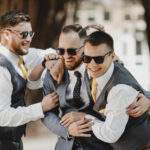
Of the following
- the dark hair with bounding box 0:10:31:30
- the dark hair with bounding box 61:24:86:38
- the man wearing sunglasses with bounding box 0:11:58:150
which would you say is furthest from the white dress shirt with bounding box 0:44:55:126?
the dark hair with bounding box 61:24:86:38

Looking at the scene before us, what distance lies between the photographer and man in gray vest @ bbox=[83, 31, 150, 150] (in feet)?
5.79

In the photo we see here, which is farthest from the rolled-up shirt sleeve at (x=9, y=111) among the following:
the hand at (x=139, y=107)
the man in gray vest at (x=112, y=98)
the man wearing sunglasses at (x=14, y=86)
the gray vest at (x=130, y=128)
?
the hand at (x=139, y=107)

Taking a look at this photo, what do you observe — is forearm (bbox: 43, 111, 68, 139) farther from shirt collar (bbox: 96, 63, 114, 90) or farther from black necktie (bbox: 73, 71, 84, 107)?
shirt collar (bbox: 96, 63, 114, 90)

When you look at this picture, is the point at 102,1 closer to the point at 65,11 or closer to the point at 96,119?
the point at 65,11

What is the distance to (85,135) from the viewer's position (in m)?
2.00

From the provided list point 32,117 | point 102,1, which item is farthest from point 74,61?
point 102,1

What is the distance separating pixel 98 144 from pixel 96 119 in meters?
0.17

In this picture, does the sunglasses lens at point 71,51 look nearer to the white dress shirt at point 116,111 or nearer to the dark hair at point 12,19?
the white dress shirt at point 116,111

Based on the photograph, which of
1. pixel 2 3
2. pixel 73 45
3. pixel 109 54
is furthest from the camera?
pixel 2 3

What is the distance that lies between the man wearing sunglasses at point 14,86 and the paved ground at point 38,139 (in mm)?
2824

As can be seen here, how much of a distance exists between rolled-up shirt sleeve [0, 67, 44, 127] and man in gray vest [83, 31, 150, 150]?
43 centimetres

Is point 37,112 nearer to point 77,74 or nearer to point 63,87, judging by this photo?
point 63,87

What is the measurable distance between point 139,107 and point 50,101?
630 mm

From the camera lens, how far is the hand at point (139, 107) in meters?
1.81
